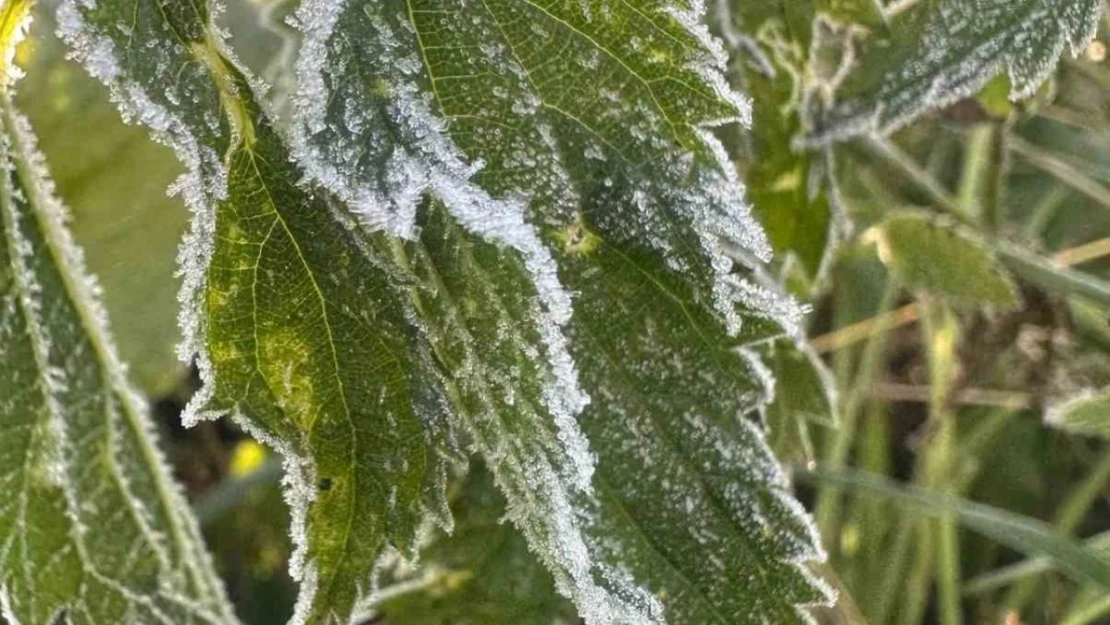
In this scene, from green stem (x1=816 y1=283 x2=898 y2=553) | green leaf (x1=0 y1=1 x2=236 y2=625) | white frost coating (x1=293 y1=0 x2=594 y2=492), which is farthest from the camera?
green stem (x1=816 y1=283 x2=898 y2=553)

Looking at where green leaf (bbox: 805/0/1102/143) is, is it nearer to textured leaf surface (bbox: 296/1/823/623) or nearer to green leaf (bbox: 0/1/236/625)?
textured leaf surface (bbox: 296/1/823/623)

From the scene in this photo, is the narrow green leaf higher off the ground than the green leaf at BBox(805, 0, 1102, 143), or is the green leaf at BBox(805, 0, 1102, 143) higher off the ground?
the green leaf at BBox(805, 0, 1102, 143)

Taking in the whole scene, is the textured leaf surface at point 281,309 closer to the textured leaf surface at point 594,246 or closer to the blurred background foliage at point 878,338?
the textured leaf surface at point 594,246

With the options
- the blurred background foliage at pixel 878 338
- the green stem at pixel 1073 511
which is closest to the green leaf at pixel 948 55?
the blurred background foliage at pixel 878 338

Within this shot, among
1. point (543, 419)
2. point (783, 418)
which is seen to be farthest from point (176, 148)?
point (783, 418)

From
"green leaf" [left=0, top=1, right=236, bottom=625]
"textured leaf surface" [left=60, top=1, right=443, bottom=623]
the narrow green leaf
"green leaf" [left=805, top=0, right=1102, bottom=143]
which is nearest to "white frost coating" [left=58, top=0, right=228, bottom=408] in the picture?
"textured leaf surface" [left=60, top=1, right=443, bottom=623]

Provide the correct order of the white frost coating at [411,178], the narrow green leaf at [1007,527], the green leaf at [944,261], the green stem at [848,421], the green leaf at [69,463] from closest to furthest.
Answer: the white frost coating at [411,178], the green leaf at [69,463], the narrow green leaf at [1007,527], the green leaf at [944,261], the green stem at [848,421]

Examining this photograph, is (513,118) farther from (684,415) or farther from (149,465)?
(149,465)
